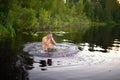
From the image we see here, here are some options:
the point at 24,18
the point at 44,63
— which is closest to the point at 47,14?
the point at 24,18

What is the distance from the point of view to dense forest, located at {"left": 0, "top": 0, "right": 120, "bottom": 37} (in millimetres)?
40812

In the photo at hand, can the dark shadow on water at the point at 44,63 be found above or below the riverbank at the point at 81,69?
above

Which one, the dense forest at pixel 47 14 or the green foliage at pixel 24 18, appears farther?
the green foliage at pixel 24 18

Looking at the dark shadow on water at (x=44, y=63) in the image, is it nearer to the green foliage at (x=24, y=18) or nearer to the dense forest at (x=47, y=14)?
the dense forest at (x=47, y=14)

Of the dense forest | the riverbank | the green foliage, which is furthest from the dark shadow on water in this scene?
the green foliage

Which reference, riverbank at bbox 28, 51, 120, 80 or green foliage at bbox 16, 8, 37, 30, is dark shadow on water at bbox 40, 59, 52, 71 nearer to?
riverbank at bbox 28, 51, 120, 80

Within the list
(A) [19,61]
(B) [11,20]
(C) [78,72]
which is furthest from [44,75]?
(B) [11,20]

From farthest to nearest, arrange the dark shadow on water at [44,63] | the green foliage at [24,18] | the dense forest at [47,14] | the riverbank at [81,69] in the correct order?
the green foliage at [24,18] → the dense forest at [47,14] → the dark shadow on water at [44,63] → the riverbank at [81,69]

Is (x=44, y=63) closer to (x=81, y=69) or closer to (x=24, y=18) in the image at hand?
(x=81, y=69)

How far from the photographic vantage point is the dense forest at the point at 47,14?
4081cm

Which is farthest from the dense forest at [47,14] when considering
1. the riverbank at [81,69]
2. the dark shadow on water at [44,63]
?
the riverbank at [81,69]

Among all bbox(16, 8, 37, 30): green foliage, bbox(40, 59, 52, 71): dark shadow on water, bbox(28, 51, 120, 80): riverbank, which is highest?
bbox(16, 8, 37, 30): green foliage

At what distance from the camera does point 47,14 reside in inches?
2648

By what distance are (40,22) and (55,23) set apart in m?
10.3
